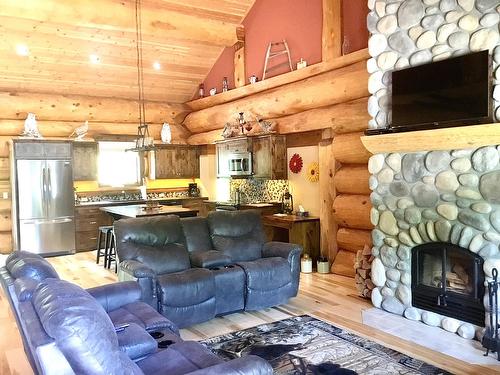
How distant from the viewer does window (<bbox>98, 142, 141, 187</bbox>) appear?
378 inches

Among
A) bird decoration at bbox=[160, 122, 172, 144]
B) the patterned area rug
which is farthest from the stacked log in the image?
bird decoration at bbox=[160, 122, 172, 144]

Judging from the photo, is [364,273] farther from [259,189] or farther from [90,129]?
[90,129]

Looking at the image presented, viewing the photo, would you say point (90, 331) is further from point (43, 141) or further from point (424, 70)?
point (43, 141)

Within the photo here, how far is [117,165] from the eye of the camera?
9.80m

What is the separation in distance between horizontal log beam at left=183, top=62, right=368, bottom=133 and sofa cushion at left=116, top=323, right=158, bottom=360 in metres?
4.31

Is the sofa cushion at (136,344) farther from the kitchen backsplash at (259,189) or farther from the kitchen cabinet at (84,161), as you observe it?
the kitchen cabinet at (84,161)

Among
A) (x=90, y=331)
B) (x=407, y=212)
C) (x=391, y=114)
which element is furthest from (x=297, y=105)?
(x=90, y=331)

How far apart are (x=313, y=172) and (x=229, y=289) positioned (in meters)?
3.03

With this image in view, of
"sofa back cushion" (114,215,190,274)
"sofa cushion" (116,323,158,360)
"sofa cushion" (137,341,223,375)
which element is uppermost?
"sofa back cushion" (114,215,190,274)

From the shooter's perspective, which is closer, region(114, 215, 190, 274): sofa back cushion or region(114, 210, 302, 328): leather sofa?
region(114, 210, 302, 328): leather sofa

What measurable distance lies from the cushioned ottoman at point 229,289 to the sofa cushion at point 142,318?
3.95 ft

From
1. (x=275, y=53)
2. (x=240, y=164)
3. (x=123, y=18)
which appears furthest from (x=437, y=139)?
(x=123, y=18)

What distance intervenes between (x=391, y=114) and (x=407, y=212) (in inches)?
41.7

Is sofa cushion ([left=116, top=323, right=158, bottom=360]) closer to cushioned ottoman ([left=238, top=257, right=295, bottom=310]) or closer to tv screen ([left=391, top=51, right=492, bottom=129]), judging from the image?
cushioned ottoman ([left=238, top=257, right=295, bottom=310])
